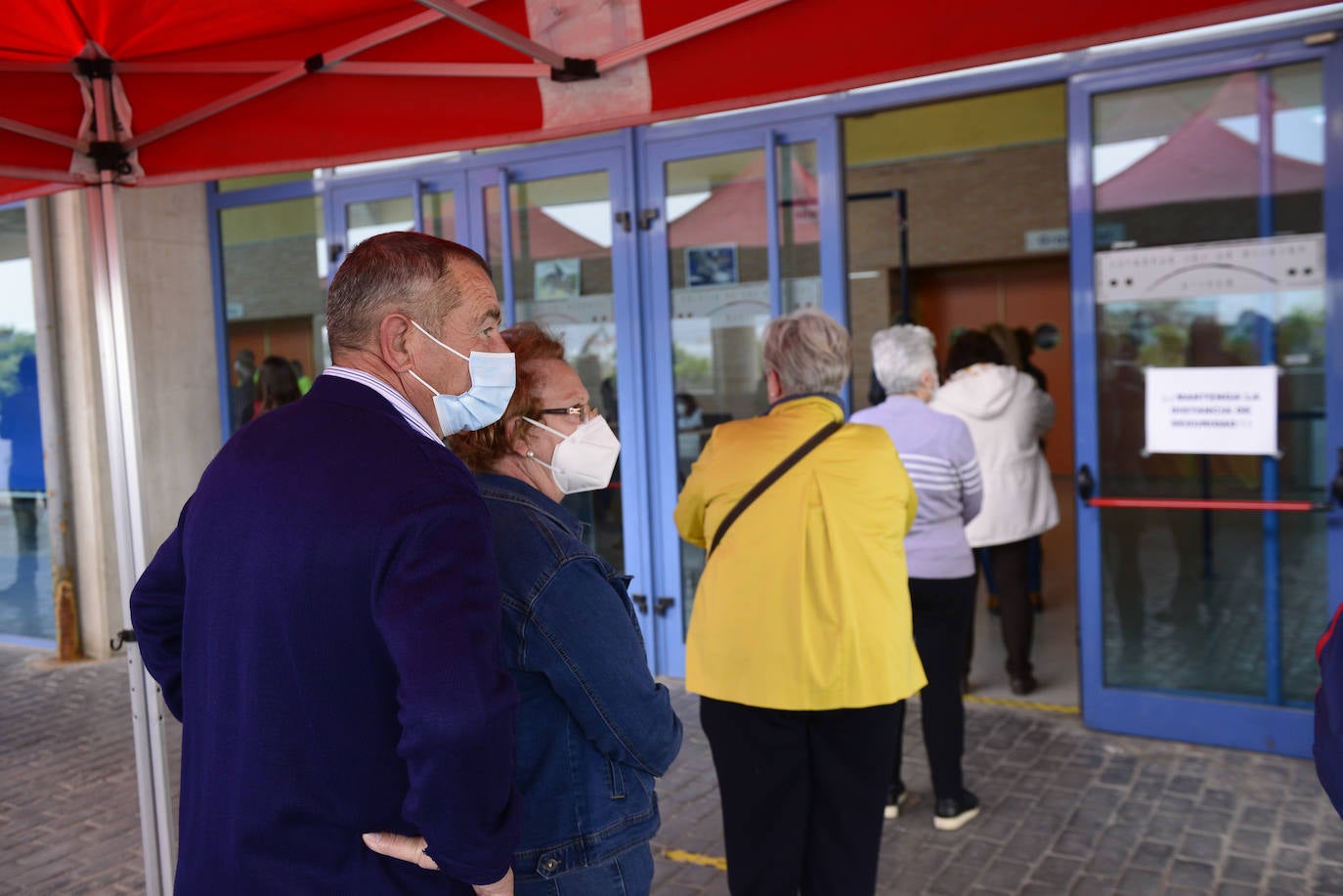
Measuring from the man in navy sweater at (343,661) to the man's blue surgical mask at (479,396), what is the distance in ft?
0.39

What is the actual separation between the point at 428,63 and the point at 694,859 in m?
2.89

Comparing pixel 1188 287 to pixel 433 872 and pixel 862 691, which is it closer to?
pixel 862 691

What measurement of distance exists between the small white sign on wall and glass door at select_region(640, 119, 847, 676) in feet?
5.26

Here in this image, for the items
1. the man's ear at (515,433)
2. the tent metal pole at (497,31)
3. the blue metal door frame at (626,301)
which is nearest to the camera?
the man's ear at (515,433)

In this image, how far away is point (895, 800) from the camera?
4457mm

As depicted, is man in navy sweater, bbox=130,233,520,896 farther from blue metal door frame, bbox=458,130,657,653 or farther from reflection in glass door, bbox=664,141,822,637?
blue metal door frame, bbox=458,130,657,653

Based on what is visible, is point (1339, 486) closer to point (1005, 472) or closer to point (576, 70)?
point (1005, 472)

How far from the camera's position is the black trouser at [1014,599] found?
230 inches

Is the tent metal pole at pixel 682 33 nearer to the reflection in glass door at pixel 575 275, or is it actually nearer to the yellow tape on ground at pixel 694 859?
the yellow tape on ground at pixel 694 859

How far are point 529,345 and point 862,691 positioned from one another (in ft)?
4.38

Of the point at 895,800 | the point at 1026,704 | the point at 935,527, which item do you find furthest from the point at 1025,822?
the point at 1026,704

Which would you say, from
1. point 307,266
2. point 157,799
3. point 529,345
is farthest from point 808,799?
point 307,266

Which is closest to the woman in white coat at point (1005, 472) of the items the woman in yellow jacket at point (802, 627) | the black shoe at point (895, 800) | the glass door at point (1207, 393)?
the glass door at point (1207, 393)

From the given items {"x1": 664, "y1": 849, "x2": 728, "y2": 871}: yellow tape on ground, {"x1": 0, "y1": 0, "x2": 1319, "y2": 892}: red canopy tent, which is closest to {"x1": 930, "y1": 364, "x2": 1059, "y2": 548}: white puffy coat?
{"x1": 664, "y1": 849, "x2": 728, "y2": 871}: yellow tape on ground
